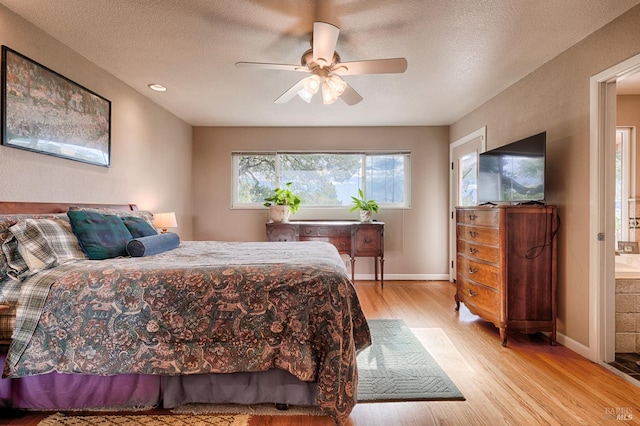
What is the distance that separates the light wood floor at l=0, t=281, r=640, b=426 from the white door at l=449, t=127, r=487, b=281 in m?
1.83

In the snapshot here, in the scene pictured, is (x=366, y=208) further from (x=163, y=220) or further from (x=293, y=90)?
(x=163, y=220)

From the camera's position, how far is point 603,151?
2.15 meters

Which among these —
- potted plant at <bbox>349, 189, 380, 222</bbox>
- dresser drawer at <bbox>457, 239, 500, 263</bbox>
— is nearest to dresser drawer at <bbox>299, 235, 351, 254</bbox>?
potted plant at <bbox>349, 189, 380, 222</bbox>

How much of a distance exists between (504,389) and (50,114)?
3.64m

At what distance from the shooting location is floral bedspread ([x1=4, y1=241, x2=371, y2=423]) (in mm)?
1454

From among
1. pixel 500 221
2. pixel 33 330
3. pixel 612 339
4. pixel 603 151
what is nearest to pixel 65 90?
pixel 33 330

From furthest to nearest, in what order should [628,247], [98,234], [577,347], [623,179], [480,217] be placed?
[623,179]
[628,247]
[480,217]
[577,347]
[98,234]

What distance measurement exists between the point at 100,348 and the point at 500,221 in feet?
9.27

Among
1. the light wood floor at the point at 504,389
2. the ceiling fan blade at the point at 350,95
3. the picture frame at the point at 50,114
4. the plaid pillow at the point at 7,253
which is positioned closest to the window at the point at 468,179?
the light wood floor at the point at 504,389

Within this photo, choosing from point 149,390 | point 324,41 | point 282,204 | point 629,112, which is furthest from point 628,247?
point 149,390

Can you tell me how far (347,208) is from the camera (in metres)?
4.74

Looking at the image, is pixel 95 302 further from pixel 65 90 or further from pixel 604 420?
pixel 604 420

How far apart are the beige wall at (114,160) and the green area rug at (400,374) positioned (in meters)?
2.66

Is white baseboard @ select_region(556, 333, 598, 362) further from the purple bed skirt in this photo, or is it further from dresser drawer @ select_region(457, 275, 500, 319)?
the purple bed skirt
